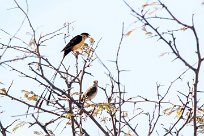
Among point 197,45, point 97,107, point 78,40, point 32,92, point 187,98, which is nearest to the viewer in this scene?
point 197,45

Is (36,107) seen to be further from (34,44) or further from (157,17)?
(157,17)

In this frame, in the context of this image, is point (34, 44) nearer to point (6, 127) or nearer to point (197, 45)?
point (6, 127)

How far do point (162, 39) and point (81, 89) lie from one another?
1.72 meters

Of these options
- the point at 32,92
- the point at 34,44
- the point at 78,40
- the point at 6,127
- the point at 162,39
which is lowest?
the point at 6,127

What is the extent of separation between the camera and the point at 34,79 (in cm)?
437

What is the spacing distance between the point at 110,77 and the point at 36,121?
79 centimetres

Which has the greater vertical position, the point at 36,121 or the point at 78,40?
the point at 78,40

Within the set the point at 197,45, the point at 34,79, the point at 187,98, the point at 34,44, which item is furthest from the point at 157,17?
the point at 34,44

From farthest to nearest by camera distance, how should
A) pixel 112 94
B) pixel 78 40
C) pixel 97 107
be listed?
pixel 78 40 < pixel 97 107 < pixel 112 94

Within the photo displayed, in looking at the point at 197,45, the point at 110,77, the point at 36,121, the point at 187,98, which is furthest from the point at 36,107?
the point at 197,45

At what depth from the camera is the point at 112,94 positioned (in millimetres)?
4332

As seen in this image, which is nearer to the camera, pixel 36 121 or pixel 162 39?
pixel 162 39

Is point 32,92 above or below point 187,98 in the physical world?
above

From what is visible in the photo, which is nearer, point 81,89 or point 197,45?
point 197,45
